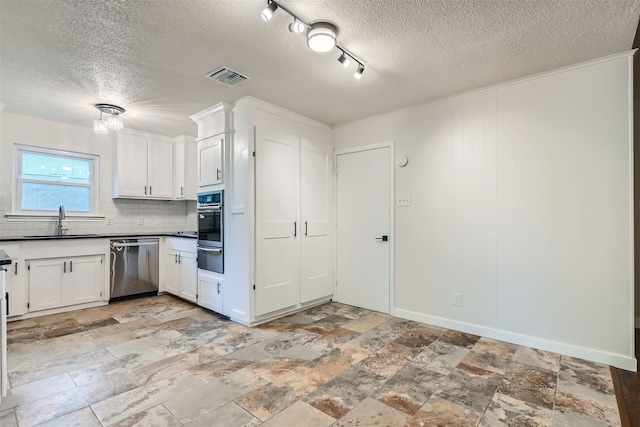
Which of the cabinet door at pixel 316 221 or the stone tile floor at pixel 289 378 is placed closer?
the stone tile floor at pixel 289 378

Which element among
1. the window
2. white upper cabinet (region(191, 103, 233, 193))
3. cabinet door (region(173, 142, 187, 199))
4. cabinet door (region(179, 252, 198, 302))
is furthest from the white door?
the window

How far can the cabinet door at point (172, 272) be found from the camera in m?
4.50

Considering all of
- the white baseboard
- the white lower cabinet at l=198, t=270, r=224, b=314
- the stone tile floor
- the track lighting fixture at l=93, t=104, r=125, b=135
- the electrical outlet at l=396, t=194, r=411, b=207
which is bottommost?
the stone tile floor

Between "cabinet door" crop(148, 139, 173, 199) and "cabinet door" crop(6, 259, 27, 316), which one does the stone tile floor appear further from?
"cabinet door" crop(148, 139, 173, 199)

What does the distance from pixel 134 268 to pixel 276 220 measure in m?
2.35

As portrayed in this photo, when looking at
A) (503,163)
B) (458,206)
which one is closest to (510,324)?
(458,206)

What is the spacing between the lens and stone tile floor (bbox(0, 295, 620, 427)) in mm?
1854

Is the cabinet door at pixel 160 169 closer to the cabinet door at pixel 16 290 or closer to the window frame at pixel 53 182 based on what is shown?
the window frame at pixel 53 182

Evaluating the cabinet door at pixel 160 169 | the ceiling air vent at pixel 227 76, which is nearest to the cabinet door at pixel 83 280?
the cabinet door at pixel 160 169

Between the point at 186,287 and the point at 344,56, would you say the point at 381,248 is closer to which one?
the point at 344,56

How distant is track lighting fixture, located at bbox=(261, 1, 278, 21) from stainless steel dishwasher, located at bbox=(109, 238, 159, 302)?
376cm

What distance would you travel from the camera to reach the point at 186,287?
4.32 metres

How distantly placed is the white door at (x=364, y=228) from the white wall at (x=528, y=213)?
21 centimetres

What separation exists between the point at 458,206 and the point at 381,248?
1.04 meters
